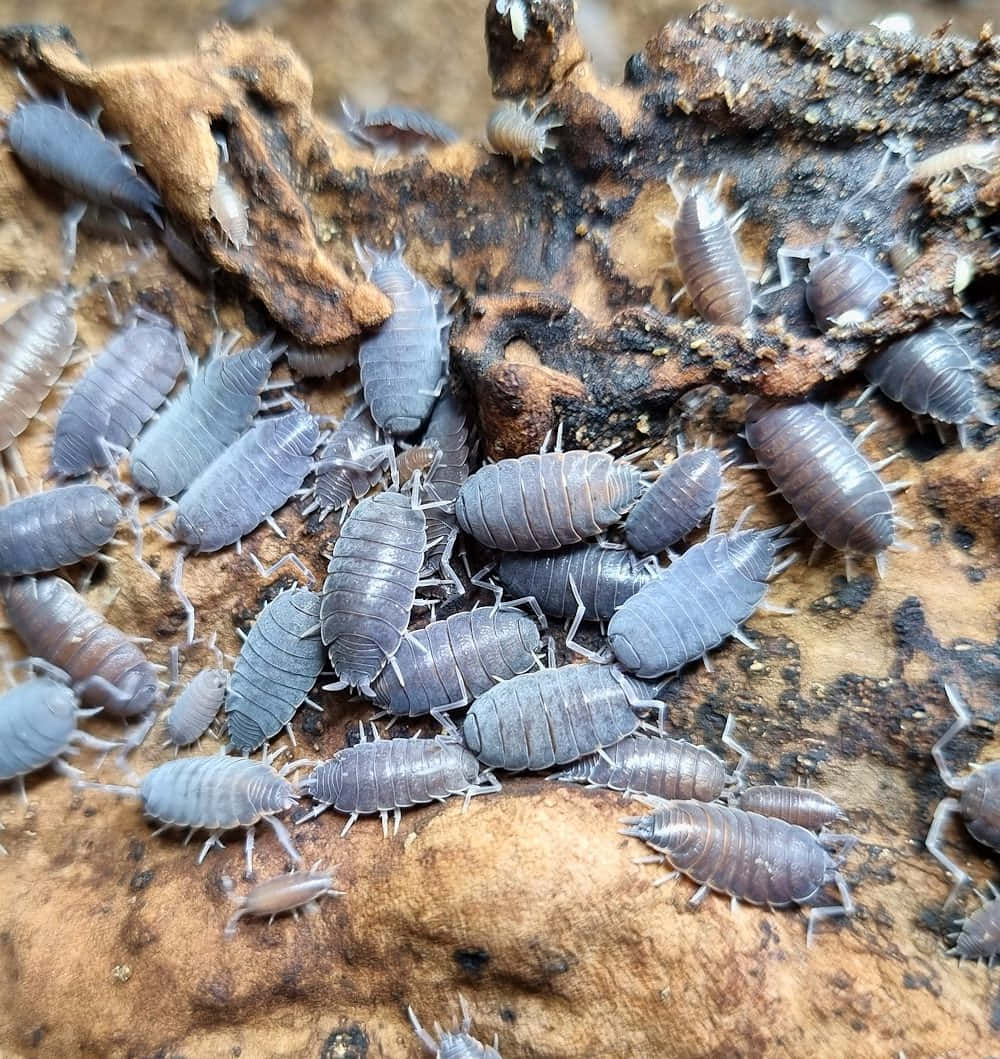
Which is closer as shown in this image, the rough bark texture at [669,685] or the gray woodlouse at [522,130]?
the rough bark texture at [669,685]

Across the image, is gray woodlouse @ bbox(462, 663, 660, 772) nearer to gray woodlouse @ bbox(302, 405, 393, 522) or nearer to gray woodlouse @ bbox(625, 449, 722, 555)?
gray woodlouse @ bbox(625, 449, 722, 555)

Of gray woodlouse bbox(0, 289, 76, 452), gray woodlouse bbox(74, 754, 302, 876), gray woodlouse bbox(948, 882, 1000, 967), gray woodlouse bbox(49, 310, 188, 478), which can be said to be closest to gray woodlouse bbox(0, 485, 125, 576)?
gray woodlouse bbox(49, 310, 188, 478)

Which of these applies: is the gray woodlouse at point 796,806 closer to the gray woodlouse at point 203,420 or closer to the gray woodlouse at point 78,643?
the gray woodlouse at point 78,643

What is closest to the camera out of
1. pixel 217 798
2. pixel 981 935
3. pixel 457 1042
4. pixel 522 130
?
pixel 981 935

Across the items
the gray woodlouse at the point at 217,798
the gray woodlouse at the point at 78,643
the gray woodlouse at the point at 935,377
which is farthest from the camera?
the gray woodlouse at the point at 78,643

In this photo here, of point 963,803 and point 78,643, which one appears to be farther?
point 78,643

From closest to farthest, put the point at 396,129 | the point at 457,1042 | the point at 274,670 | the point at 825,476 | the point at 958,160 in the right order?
the point at 457,1042 < the point at 958,160 < the point at 825,476 < the point at 274,670 < the point at 396,129

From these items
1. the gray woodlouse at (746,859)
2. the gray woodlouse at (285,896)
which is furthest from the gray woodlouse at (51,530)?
the gray woodlouse at (746,859)

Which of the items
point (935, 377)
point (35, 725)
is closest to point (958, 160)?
point (935, 377)

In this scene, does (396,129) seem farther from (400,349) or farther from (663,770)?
(663,770)
